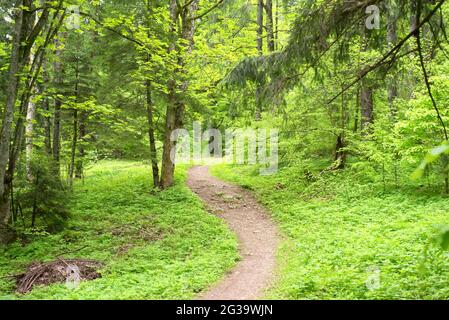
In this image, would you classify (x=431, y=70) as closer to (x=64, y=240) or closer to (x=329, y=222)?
(x=329, y=222)

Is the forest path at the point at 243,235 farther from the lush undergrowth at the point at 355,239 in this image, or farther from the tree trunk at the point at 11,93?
the tree trunk at the point at 11,93

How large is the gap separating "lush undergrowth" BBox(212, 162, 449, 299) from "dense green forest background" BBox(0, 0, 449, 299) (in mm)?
38

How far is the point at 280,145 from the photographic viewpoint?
15.2 meters

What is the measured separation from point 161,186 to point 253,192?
3.71 m

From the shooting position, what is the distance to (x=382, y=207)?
10219mm

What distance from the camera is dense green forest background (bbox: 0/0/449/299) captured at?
20.1 ft

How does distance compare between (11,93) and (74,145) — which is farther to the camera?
(74,145)

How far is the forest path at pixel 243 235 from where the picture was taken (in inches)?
272

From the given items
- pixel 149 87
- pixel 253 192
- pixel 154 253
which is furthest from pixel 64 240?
pixel 253 192

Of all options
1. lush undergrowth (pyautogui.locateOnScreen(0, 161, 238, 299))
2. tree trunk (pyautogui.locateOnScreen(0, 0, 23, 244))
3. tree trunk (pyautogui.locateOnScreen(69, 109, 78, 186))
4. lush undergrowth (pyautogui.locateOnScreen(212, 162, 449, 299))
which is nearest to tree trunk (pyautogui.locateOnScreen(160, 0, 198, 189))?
lush undergrowth (pyautogui.locateOnScreen(0, 161, 238, 299))

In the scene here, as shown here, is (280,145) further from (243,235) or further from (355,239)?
(355,239)

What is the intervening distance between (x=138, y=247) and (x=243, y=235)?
2.98 m

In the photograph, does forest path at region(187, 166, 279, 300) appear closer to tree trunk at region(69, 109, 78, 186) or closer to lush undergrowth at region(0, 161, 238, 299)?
lush undergrowth at region(0, 161, 238, 299)

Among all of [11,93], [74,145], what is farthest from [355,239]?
[74,145]
